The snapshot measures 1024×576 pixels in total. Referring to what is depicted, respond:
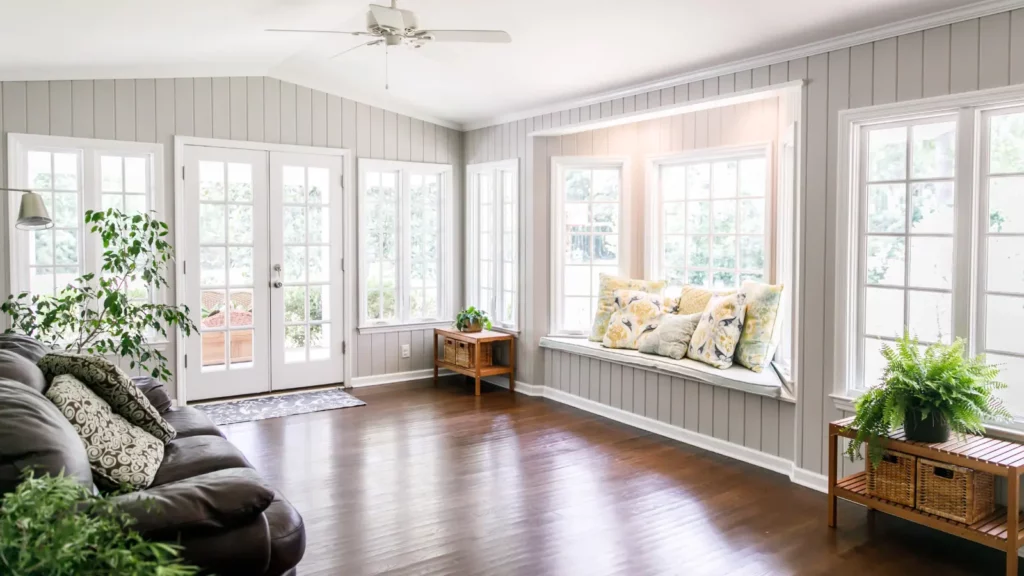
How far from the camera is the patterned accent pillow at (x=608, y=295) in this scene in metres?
5.73

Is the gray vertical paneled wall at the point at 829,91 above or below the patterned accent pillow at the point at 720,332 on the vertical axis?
above

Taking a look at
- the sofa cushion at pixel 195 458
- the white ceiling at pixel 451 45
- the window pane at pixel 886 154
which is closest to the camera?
the sofa cushion at pixel 195 458

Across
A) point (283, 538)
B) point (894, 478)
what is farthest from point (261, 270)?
point (894, 478)

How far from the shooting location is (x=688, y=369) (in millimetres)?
4773

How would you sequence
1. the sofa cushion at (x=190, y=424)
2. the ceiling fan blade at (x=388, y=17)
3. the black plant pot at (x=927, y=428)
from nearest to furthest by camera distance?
the black plant pot at (x=927, y=428) → the sofa cushion at (x=190, y=424) → the ceiling fan blade at (x=388, y=17)

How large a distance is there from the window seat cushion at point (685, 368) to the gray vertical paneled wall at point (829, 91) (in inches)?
5.7

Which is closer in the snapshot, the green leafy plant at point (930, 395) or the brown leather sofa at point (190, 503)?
the brown leather sofa at point (190, 503)

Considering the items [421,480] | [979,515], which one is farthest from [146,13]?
[979,515]

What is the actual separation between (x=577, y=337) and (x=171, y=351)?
324cm

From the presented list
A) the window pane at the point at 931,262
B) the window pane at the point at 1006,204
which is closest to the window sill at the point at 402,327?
the window pane at the point at 931,262

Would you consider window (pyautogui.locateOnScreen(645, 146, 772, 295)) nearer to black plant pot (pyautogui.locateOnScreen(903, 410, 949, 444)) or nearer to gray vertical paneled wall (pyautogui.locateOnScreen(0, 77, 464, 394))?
Answer: black plant pot (pyautogui.locateOnScreen(903, 410, 949, 444))

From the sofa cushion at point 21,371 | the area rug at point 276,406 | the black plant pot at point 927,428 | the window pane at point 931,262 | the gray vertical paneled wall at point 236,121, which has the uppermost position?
the gray vertical paneled wall at point 236,121

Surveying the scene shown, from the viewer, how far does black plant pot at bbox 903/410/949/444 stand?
3107 mm

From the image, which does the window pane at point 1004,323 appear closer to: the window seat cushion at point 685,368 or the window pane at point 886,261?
the window pane at point 886,261
